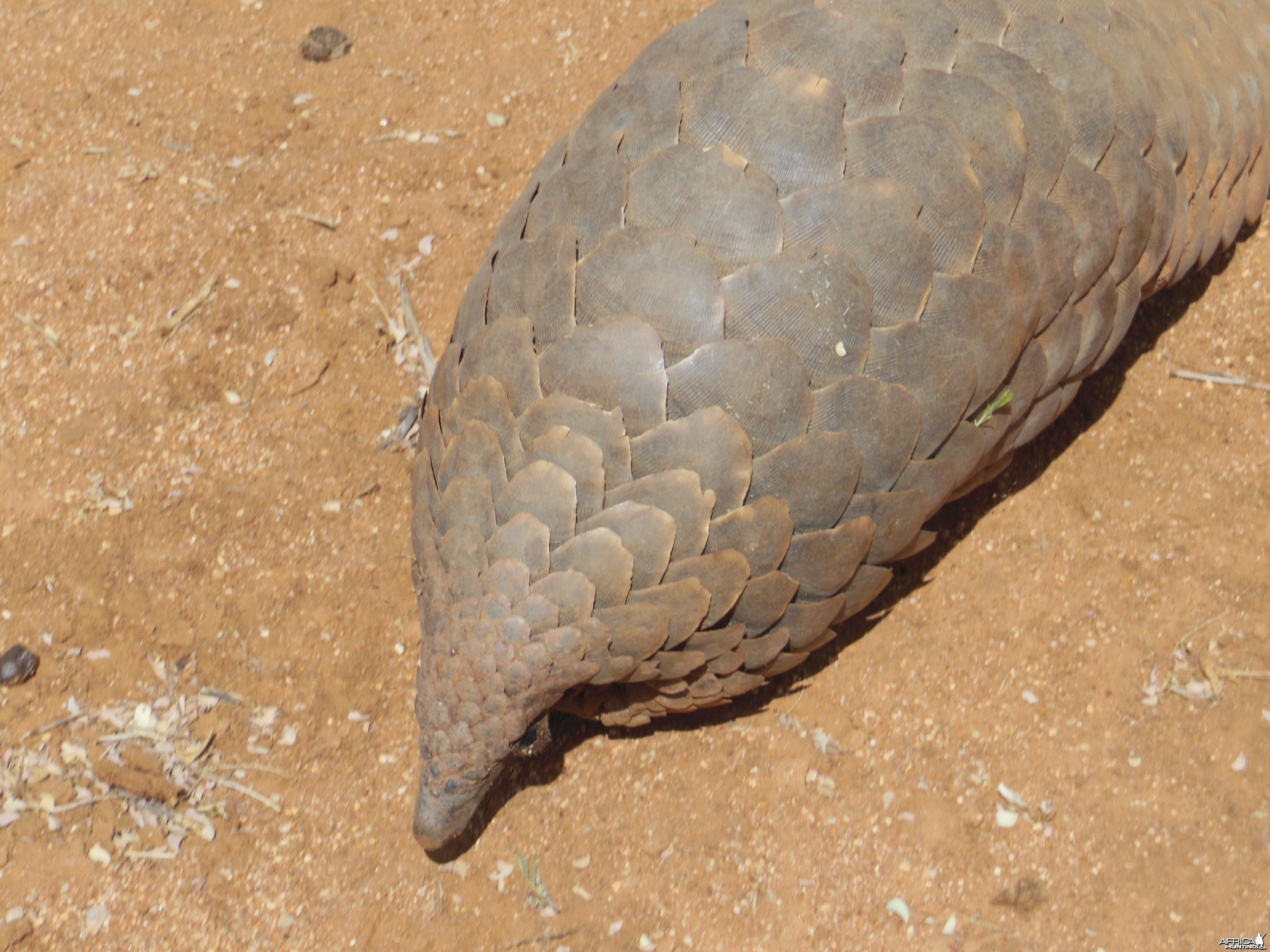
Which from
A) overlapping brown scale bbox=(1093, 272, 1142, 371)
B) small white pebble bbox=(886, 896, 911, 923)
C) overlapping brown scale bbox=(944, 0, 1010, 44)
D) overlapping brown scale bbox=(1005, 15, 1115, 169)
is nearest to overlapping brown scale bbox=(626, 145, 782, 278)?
overlapping brown scale bbox=(944, 0, 1010, 44)

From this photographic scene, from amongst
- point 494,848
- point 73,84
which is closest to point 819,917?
point 494,848

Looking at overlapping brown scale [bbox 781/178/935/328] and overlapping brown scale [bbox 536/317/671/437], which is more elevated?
overlapping brown scale [bbox 781/178/935/328]

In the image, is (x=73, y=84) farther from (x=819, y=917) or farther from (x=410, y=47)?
(x=819, y=917)

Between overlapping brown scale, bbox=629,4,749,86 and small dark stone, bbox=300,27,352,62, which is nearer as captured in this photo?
overlapping brown scale, bbox=629,4,749,86

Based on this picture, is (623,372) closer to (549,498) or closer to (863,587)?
(549,498)

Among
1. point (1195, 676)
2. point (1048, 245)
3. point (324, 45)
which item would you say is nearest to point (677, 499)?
→ point (1048, 245)

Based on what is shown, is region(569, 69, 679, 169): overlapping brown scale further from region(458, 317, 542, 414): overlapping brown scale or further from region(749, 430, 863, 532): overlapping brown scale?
region(749, 430, 863, 532): overlapping brown scale
